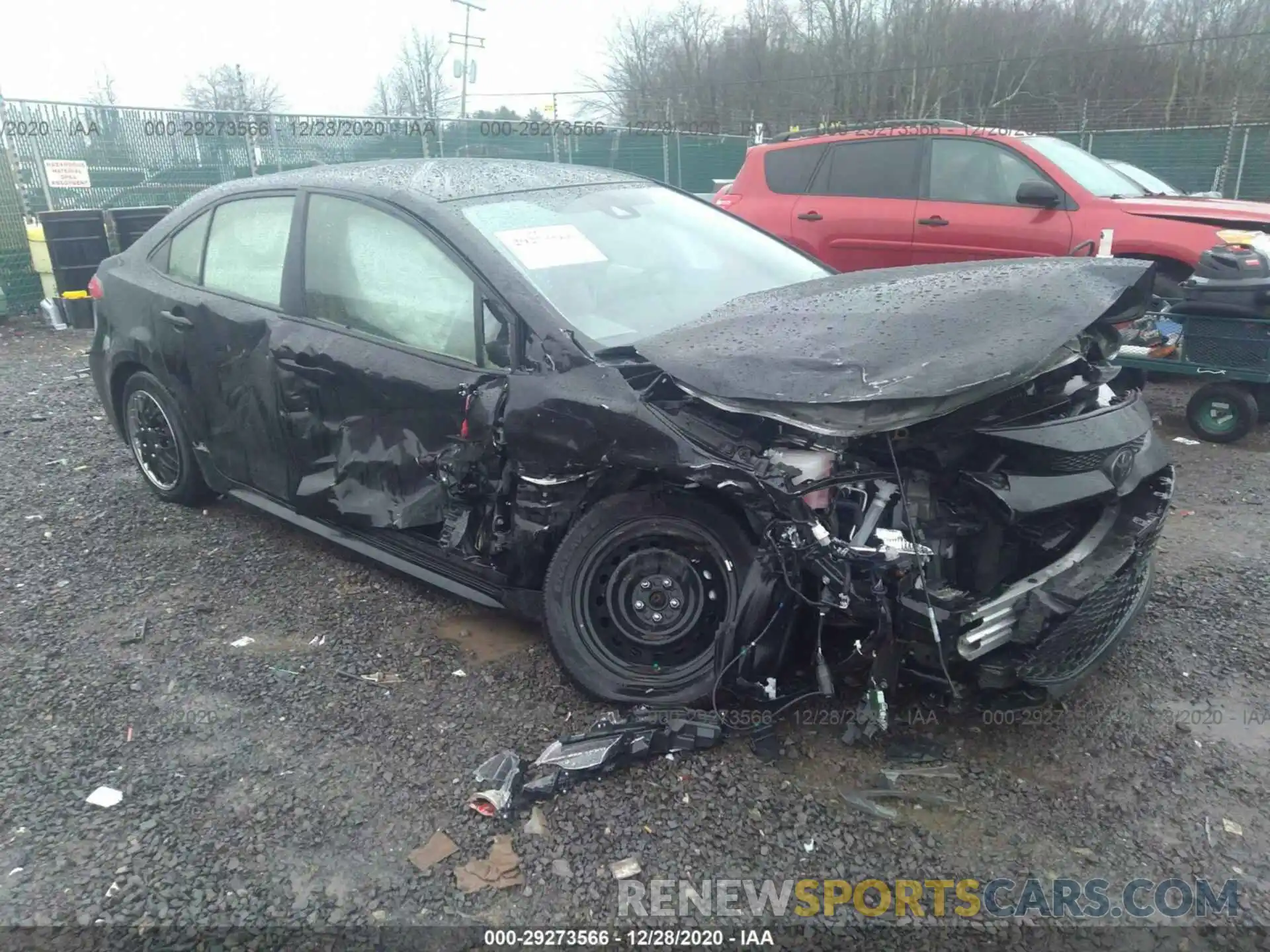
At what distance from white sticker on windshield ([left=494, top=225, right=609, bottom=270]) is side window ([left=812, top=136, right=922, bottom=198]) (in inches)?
194

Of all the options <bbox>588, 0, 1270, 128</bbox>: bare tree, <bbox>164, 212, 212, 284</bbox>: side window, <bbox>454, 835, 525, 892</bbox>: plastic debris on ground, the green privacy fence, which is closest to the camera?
<bbox>454, 835, 525, 892</bbox>: plastic debris on ground

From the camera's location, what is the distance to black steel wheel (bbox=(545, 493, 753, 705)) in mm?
2781

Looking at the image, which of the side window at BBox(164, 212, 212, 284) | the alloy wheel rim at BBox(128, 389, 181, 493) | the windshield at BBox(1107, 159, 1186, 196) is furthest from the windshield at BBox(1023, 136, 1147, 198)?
the alloy wheel rim at BBox(128, 389, 181, 493)

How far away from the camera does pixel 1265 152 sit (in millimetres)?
18641

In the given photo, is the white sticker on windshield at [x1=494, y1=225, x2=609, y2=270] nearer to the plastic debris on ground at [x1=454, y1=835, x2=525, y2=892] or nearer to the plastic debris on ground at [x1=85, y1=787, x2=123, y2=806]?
the plastic debris on ground at [x1=454, y1=835, x2=525, y2=892]

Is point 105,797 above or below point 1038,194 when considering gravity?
below

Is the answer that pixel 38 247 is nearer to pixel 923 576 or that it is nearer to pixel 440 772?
pixel 440 772

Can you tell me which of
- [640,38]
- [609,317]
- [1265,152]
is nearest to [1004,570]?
[609,317]

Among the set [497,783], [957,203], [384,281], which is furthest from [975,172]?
[497,783]

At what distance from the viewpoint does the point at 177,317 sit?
166 inches

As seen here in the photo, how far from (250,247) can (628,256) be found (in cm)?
179

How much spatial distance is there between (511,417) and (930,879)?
5.92 feet

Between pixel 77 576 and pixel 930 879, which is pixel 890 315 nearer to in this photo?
pixel 930 879

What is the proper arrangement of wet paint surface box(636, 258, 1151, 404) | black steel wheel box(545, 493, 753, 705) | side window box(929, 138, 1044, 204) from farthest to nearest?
side window box(929, 138, 1044, 204), black steel wheel box(545, 493, 753, 705), wet paint surface box(636, 258, 1151, 404)
